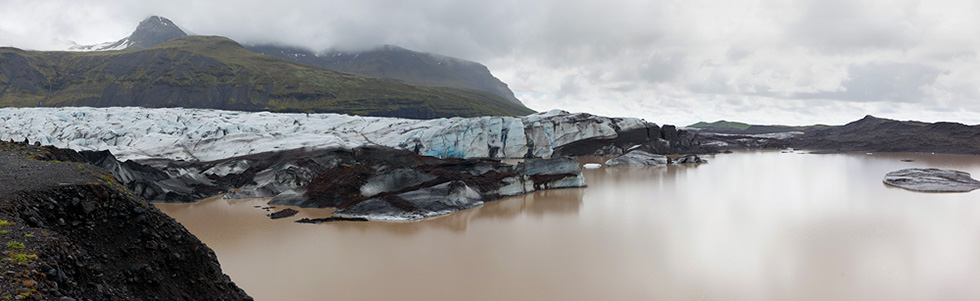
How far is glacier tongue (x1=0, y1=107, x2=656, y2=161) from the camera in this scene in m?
24.8

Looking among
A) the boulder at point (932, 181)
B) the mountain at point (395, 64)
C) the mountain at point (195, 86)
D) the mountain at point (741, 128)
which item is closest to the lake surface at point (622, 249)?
the boulder at point (932, 181)

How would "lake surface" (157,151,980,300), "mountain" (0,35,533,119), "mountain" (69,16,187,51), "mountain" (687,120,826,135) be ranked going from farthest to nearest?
"mountain" (69,16,187,51)
"mountain" (687,120,826,135)
"mountain" (0,35,533,119)
"lake surface" (157,151,980,300)

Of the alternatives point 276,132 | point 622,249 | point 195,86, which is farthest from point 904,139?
point 195,86

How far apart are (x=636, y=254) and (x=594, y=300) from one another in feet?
9.38

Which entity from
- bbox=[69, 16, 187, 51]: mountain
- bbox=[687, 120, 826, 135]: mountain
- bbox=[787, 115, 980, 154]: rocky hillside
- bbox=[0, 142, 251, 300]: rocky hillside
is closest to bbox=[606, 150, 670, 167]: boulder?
bbox=[787, 115, 980, 154]: rocky hillside

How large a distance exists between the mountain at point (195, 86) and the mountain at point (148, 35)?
40202 mm

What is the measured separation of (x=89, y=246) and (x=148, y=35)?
138284mm

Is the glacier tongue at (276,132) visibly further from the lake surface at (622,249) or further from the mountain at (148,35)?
the mountain at (148,35)

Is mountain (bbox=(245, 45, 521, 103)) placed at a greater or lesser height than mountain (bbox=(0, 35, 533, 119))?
greater

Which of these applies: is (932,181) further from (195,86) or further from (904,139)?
(195,86)

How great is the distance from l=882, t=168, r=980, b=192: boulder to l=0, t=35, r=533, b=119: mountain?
5876cm

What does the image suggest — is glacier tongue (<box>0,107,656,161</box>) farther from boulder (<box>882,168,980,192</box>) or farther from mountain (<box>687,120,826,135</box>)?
mountain (<box>687,120,826,135</box>)

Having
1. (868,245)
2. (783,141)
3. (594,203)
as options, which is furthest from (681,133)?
(868,245)

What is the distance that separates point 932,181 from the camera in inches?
797
